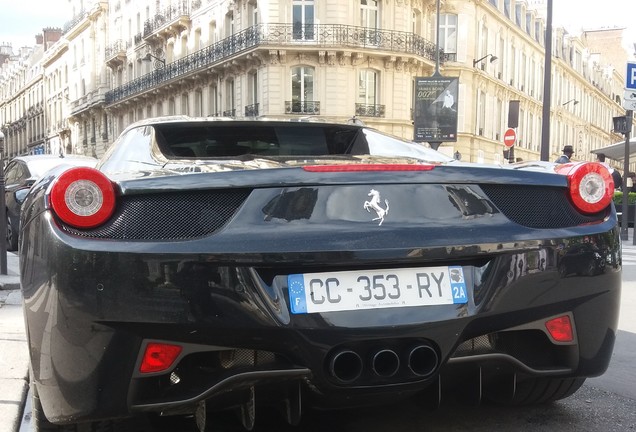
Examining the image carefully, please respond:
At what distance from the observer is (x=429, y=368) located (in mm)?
2092

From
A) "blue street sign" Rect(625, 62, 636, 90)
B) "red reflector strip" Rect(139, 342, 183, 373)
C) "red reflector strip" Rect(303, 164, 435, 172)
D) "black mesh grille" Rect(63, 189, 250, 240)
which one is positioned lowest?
"red reflector strip" Rect(139, 342, 183, 373)

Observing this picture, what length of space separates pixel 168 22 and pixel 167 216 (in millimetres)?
43472

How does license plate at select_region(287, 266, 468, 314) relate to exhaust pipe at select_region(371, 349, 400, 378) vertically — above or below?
above

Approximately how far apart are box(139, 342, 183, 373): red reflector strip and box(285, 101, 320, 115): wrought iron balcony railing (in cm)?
3052

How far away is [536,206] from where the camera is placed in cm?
237

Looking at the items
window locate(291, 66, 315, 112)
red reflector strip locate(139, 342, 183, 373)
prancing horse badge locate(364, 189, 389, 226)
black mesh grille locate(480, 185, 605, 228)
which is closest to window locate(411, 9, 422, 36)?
window locate(291, 66, 315, 112)

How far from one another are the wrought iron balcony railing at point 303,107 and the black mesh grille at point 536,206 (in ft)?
98.6

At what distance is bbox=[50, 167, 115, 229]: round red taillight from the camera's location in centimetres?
201

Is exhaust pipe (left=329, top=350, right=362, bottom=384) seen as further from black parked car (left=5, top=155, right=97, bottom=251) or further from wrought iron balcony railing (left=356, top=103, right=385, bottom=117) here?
wrought iron balcony railing (left=356, top=103, right=385, bottom=117)

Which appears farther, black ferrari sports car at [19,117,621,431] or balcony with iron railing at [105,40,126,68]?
balcony with iron railing at [105,40,126,68]

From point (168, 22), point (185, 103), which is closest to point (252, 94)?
point (185, 103)

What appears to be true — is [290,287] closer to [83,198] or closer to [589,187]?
[83,198]

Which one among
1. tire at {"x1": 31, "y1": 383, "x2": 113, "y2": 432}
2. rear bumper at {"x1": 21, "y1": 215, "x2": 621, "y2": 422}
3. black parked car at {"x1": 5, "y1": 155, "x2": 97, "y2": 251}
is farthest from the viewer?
black parked car at {"x1": 5, "y1": 155, "x2": 97, "y2": 251}

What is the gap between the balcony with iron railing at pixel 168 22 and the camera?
136 ft
